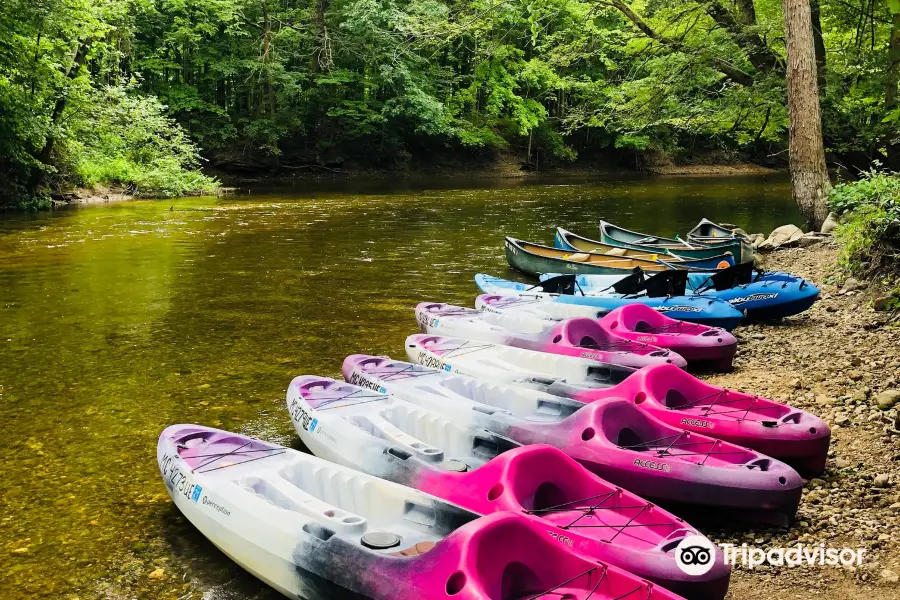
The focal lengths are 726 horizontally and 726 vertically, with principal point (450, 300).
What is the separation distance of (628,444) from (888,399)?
6.76ft

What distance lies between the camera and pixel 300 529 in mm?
3516

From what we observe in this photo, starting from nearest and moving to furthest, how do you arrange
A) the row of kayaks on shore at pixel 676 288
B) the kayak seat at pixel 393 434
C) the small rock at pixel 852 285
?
the kayak seat at pixel 393 434 < the row of kayaks on shore at pixel 676 288 < the small rock at pixel 852 285

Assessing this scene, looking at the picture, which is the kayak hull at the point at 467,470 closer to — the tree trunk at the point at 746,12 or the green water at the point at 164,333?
the green water at the point at 164,333

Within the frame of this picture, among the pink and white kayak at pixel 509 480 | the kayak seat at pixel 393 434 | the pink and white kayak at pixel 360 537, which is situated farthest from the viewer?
the kayak seat at pixel 393 434

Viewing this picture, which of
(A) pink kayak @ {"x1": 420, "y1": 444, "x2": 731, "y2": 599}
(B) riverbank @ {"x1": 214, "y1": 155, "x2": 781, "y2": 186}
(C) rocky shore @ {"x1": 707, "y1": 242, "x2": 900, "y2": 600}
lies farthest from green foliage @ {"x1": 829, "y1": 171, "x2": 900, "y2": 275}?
(B) riverbank @ {"x1": 214, "y1": 155, "x2": 781, "y2": 186}

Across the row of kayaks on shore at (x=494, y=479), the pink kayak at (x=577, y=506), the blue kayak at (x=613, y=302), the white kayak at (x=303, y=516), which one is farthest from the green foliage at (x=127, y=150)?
the pink kayak at (x=577, y=506)

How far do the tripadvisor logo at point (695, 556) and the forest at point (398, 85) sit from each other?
2.42 metres

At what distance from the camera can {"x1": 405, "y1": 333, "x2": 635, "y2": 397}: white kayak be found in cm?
572

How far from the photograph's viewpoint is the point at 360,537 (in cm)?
340

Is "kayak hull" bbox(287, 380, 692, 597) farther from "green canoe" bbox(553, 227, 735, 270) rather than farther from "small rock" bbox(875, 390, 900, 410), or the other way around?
"green canoe" bbox(553, 227, 735, 270)

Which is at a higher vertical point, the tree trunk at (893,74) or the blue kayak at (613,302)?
the tree trunk at (893,74)

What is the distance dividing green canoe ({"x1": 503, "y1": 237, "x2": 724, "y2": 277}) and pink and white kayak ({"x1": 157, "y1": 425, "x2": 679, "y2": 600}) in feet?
24.2

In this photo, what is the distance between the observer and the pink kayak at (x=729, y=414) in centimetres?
448

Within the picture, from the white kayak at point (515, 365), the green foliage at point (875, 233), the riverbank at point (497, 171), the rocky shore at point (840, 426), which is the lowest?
the rocky shore at point (840, 426)
